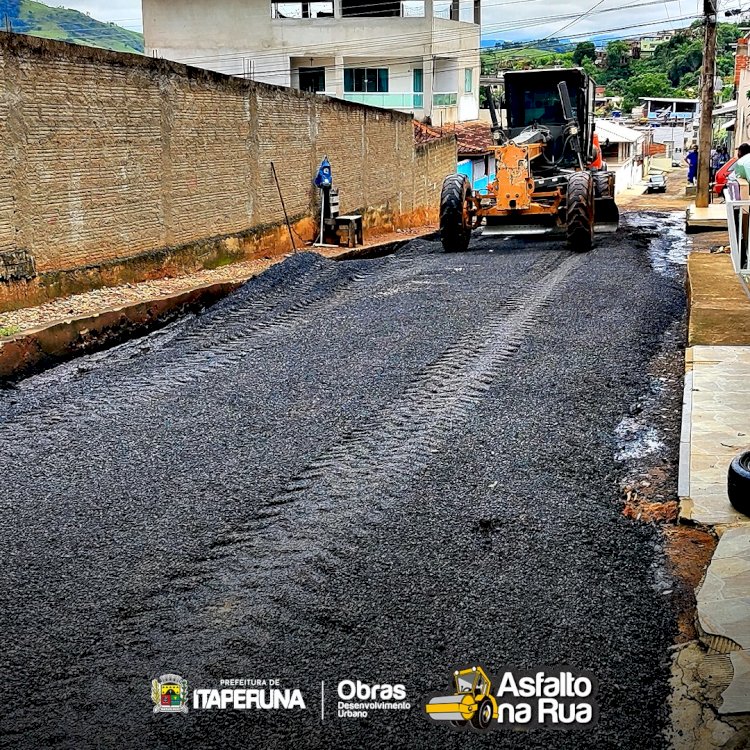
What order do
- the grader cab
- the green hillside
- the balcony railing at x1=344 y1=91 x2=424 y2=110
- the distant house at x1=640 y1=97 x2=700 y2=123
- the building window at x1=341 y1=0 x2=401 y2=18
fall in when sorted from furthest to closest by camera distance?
the green hillside, the distant house at x1=640 y1=97 x2=700 y2=123, the building window at x1=341 y1=0 x2=401 y2=18, the balcony railing at x1=344 y1=91 x2=424 y2=110, the grader cab

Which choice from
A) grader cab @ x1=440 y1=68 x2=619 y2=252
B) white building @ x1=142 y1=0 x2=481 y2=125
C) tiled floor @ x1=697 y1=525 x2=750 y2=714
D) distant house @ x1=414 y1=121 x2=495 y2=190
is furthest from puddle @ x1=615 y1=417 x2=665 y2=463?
white building @ x1=142 y1=0 x2=481 y2=125

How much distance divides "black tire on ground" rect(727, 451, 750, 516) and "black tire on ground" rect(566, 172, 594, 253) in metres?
10.4

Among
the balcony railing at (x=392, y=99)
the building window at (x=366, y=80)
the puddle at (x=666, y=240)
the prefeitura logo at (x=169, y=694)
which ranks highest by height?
the building window at (x=366, y=80)

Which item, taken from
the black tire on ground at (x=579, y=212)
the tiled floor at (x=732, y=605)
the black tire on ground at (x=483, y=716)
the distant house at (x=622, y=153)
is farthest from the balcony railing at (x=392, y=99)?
the black tire on ground at (x=483, y=716)

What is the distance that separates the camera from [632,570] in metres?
4.73

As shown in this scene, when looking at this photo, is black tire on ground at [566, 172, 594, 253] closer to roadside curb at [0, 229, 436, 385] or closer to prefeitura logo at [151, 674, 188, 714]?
roadside curb at [0, 229, 436, 385]

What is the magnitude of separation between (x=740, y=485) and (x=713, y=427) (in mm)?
1482

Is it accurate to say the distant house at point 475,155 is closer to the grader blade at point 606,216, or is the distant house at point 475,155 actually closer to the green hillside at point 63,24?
the grader blade at point 606,216

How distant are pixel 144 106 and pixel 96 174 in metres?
1.47

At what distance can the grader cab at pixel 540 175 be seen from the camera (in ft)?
52.0

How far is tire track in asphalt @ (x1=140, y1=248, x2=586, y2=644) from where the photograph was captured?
179 inches

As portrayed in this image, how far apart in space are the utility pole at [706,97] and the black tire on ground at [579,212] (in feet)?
34.5

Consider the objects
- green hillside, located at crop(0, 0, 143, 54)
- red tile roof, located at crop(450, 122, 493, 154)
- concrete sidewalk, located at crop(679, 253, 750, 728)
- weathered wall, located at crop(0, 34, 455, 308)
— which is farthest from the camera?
green hillside, located at crop(0, 0, 143, 54)

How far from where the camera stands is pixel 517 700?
3701mm
